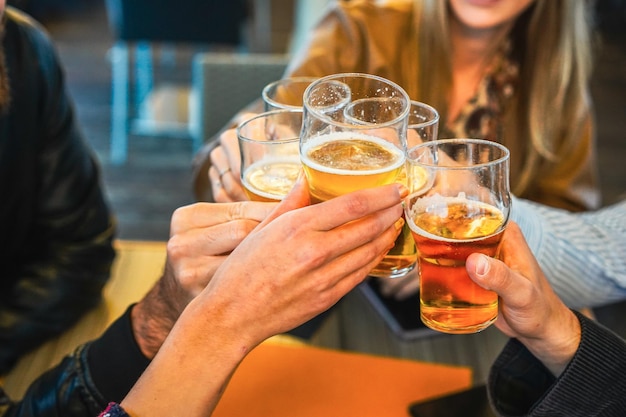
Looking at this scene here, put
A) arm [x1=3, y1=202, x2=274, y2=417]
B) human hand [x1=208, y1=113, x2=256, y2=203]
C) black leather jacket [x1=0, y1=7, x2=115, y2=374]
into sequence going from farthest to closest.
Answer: black leather jacket [x1=0, y1=7, x2=115, y2=374] → human hand [x1=208, y1=113, x2=256, y2=203] → arm [x1=3, y1=202, x2=274, y2=417]

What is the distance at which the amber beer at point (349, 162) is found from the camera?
0.89 meters

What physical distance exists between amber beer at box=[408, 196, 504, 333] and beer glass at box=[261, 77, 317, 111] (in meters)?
0.34

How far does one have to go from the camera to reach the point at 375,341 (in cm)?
137

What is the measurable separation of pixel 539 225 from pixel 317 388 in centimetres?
50

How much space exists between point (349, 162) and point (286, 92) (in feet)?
1.20

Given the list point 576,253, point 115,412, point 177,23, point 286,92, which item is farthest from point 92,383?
point 177,23

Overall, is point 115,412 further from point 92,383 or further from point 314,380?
point 314,380

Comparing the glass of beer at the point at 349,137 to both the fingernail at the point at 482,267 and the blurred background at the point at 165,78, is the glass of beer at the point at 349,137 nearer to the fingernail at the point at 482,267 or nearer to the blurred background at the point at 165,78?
the fingernail at the point at 482,267

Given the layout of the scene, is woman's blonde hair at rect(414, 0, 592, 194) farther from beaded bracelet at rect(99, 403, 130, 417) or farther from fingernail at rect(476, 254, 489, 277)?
beaded bracelet at rect(99, 403, 130, 417)

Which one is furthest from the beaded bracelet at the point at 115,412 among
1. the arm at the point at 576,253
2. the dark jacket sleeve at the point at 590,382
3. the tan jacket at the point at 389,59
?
the tan jacket at the point at 389,59

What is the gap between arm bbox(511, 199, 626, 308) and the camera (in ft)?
4.48

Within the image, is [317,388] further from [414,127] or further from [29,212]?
[29,212]

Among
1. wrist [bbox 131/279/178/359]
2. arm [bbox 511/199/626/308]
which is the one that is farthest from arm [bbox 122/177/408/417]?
arm [bbox 511/199/626/308]

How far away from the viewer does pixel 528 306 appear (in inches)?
38.3
